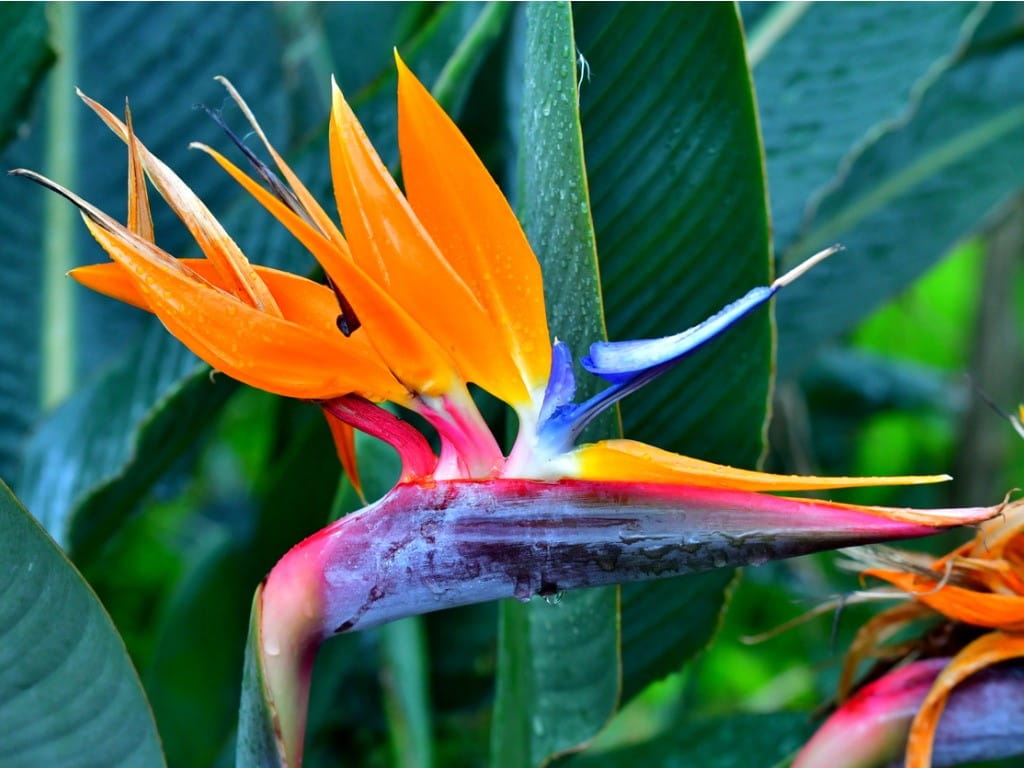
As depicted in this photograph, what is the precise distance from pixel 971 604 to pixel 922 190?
0.74 meters

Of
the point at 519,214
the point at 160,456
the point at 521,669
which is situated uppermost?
the point at 519,214

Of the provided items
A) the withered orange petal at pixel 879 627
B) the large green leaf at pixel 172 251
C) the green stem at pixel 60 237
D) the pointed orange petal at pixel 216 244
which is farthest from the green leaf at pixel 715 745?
the green stem at pixel 60 237

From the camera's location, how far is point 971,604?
1.60 ft

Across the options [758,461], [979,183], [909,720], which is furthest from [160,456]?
[979,183]

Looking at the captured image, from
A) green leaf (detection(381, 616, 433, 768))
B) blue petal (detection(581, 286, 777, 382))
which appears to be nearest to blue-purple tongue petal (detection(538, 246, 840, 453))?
blue petal (detection(581, 286, 777, 382))

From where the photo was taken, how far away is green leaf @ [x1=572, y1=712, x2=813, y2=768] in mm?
758

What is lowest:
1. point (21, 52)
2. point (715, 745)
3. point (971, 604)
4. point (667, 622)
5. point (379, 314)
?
point (715, 745)

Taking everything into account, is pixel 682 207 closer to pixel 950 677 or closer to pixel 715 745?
pixel 950 677

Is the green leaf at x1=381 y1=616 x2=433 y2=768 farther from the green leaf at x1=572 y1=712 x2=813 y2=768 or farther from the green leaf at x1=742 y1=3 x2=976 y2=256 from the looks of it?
the green leaf at x1=742 y1=3 x2=976 y2=256

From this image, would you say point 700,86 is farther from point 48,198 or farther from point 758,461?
point 48,198

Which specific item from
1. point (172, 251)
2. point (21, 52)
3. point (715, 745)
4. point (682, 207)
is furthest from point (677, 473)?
point (172, 251)

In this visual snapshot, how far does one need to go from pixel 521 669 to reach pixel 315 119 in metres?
0.79

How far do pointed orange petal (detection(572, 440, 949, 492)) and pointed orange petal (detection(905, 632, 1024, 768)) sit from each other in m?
0.15

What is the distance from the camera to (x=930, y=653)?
54 centimetres
